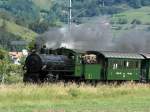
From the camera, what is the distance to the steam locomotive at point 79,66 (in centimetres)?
3488

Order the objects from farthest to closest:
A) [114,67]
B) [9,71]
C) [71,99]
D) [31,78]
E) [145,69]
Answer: [9,71] < [145,69] < [114,67] < [31,78] < [71,99]

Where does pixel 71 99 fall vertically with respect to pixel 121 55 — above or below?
below

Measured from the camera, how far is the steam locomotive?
34.9 metres

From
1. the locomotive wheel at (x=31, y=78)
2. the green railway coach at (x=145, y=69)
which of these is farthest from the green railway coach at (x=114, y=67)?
the locomotive wheel at (x=31, y=78)

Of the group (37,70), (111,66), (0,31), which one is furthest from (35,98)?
(0,31)

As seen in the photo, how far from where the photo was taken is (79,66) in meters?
35.8

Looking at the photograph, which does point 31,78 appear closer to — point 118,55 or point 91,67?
point 91,67

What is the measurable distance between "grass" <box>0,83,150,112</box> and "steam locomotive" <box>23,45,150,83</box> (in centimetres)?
544

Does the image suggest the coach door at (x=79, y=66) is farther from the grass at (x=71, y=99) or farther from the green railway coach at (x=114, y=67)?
the grass at (x=71, y=99)

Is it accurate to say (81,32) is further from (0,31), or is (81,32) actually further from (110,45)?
(0,31)

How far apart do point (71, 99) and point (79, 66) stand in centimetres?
1114

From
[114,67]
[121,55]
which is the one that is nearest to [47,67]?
[114,67]

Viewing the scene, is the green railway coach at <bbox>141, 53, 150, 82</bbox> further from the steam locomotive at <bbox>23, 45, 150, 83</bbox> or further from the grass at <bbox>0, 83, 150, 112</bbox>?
the grass at <bbox>0, 83, 150, 112</bbox>

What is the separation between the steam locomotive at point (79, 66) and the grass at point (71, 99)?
17.9ft
